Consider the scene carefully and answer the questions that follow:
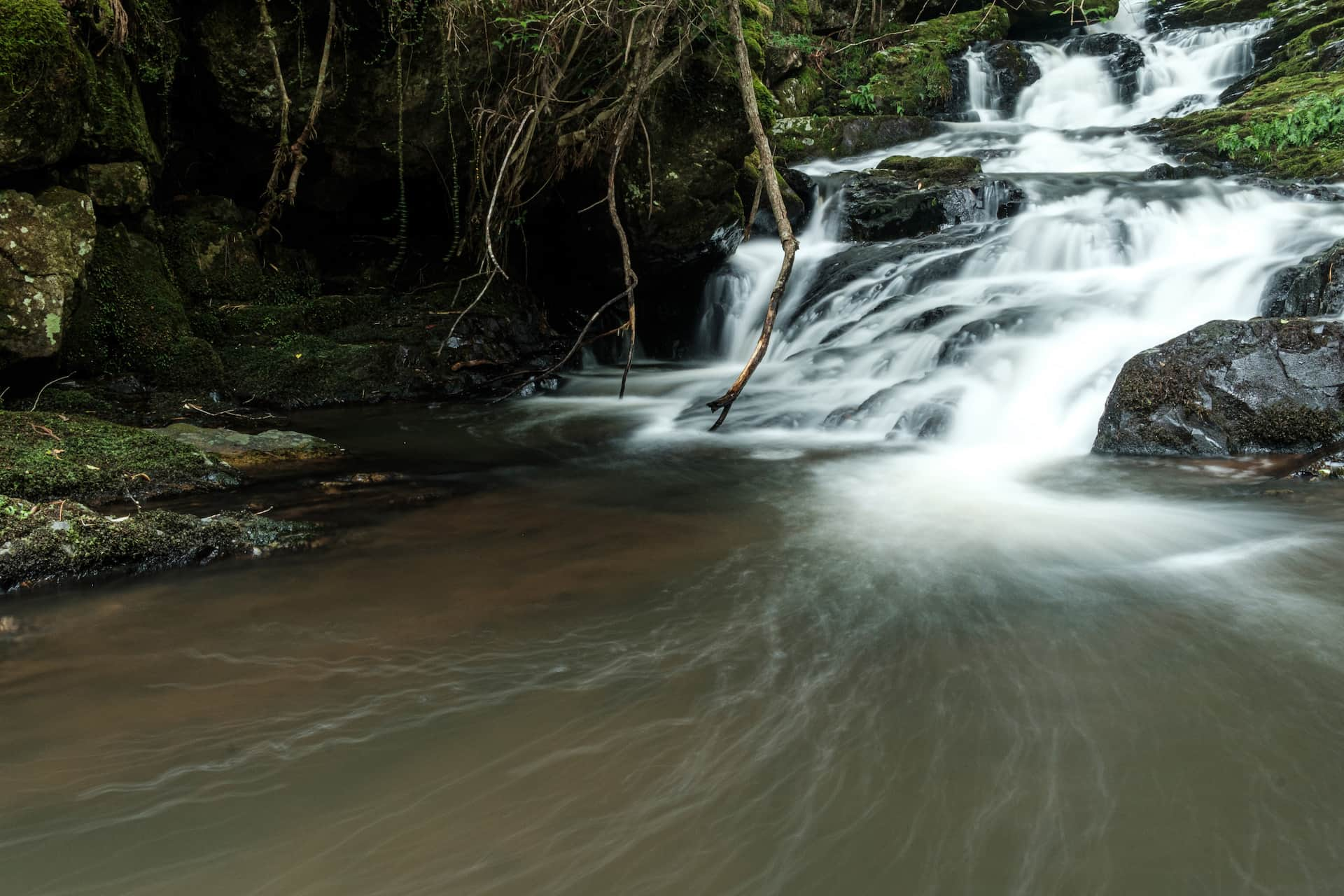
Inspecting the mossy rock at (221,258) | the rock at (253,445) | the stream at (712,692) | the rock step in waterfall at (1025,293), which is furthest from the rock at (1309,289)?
the mossy rock at (221,258)

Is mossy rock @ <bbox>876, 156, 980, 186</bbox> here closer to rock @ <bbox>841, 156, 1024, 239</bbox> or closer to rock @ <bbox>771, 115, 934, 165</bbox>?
rock @ <bbox>841, 156, 1024, 239</bbox>

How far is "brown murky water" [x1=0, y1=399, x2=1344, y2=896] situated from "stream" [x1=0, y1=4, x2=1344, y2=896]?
0.04 feet

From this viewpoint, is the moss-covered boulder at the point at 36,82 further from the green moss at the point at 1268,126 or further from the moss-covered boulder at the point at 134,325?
the green moss at the point at 1268,126

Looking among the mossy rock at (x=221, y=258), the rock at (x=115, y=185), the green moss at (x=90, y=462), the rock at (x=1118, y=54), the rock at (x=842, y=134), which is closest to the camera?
the green moss at (x=90, y=462)

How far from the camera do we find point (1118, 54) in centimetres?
1736

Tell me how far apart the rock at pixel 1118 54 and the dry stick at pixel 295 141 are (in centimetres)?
1604

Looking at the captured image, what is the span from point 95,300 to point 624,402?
4.25 metres

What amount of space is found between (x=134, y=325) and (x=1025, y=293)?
8.00 metres

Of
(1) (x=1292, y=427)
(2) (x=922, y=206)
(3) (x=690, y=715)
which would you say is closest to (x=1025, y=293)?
(2) (x=922, y=206)

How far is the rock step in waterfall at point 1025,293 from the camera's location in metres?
5.72

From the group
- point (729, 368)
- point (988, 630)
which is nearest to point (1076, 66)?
point (729, 368)

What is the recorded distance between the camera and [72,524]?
303 centimetres

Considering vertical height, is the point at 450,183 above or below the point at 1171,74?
below

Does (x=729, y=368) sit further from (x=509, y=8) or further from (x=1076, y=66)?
(x=1076, y=66)
